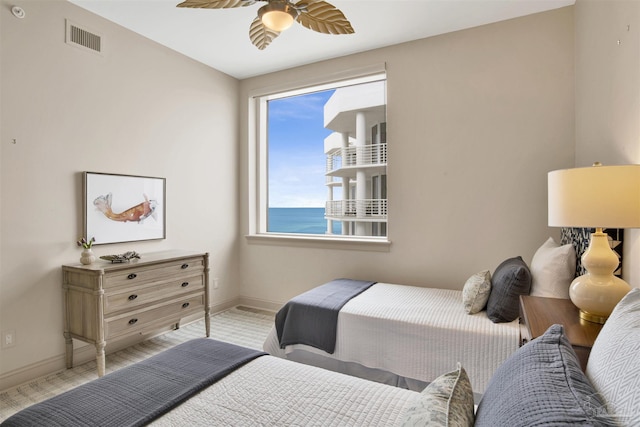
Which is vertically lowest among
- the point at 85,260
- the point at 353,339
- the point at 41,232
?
the point at 353,339

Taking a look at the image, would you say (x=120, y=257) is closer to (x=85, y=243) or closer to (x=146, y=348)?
(x=85, y=243)

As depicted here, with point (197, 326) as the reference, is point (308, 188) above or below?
above

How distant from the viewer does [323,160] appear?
4.14 metres

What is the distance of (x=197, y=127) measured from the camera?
3.81 metres

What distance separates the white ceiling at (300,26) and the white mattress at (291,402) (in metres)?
2.62

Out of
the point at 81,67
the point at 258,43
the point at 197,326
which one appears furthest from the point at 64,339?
the point at 258,43

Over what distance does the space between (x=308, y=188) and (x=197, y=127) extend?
56.0 inches

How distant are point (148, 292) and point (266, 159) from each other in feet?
7.31

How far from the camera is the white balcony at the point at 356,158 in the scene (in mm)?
3695

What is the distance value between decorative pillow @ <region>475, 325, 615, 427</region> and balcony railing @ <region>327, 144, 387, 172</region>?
2.85 m

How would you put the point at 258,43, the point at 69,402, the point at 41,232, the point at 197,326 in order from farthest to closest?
the point at 197,326 < the point at 41,232 < the point at 258,43 < the point at 69,402

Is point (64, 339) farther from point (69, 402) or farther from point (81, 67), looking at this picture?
Result: point (81, 67)

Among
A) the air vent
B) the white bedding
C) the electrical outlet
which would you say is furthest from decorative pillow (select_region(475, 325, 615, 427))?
the air vent

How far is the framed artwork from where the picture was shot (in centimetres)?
284
